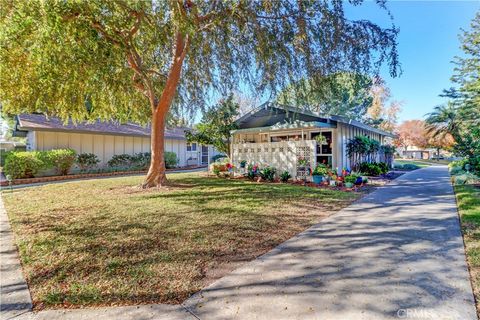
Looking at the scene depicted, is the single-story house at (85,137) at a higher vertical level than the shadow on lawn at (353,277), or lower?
higher

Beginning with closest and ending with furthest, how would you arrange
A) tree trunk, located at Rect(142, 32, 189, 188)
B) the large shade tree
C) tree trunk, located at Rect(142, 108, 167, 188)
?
1. the large shade tree
2. tree trunk, located at Rect(142, 32, 189, 188)
3. tree trunk, located at Rect(142, 108, 167, 188)

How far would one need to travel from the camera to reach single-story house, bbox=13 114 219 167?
1373 centimetres

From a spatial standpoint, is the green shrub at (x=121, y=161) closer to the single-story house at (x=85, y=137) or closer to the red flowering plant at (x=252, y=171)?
the single-story house at (x=85, y=137)

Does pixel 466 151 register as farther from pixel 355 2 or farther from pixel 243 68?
pixel 243 68

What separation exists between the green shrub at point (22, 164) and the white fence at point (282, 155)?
9918 mm

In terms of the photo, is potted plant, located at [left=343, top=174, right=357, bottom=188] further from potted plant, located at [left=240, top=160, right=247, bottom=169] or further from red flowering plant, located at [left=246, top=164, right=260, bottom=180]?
potted plant, located at [left=240, top=160, right=247, bottom=169]

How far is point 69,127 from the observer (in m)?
14.6

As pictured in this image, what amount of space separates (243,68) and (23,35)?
19.1ft

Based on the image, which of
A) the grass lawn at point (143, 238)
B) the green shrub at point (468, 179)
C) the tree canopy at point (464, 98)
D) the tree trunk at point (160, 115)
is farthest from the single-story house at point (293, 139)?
the green shrub at point (468, 179)

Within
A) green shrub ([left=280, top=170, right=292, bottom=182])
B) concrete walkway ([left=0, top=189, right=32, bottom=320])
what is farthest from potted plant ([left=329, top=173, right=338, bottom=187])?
concrete walkway ([left=0, top=189, right=32, bottom=320])

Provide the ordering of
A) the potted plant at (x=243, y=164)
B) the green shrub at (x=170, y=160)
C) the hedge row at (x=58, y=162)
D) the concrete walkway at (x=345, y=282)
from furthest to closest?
the green shrub at (x=170, y=160) → the potted plant at (x=243, y=164) → the hedge row at (x=58, y=162) → the concrete walkway at (x=345, y=282)

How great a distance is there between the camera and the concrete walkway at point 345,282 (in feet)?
7.45

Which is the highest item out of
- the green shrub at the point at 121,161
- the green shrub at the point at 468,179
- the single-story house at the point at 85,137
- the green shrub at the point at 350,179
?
the single-story house at the point at 85,137

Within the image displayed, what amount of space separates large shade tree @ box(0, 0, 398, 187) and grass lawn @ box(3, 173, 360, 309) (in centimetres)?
335
